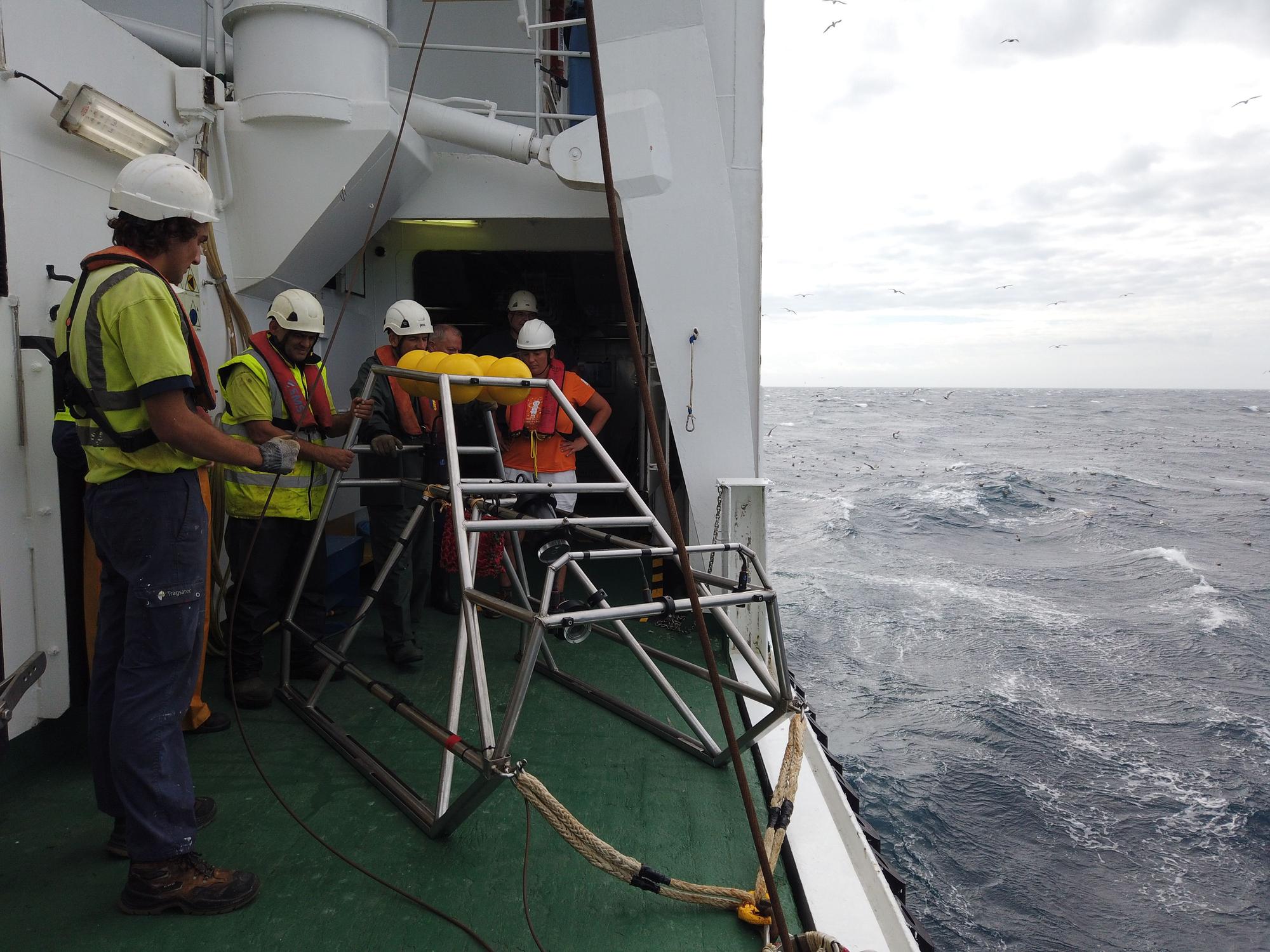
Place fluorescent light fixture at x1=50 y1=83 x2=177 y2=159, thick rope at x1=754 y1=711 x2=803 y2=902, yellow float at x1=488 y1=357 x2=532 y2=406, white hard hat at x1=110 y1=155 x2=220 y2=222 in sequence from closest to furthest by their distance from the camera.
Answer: white hard hat at x1=110 y1=155 x2=220 y2=222
thick rope at x1=754 y1=711 x2=803 y2=902
fluorescent light fixture at x1=50 y1=83 x2=177 y2=159
yellow float at x1=488 y1=357 x2=532 y2=406

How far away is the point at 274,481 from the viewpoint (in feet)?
10.4

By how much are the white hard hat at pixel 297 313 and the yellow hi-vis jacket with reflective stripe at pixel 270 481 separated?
17 cm

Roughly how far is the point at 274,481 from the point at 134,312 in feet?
4.34

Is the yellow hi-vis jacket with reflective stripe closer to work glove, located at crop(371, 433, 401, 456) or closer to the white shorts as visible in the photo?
work glove, located at crop(371, 433, 401, 456)

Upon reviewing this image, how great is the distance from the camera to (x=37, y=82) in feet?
8.93

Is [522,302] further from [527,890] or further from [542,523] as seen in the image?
[527,890]

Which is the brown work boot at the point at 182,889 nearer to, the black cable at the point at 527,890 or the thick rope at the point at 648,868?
the black cable at the point at 527,890

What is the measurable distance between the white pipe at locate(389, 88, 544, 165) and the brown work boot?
3.76 m

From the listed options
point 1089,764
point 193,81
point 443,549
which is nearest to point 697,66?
point 193,81

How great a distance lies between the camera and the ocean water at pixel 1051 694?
620cm

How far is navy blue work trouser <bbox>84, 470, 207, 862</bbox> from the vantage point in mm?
2049

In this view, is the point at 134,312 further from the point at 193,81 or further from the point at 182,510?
the point at 193,81

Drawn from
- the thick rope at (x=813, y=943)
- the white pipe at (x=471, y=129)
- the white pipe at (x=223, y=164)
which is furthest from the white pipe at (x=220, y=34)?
the thick rope at (x=813, y=943)

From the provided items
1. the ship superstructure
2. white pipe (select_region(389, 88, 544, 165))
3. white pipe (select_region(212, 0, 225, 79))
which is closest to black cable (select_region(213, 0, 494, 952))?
the ship superstructure
